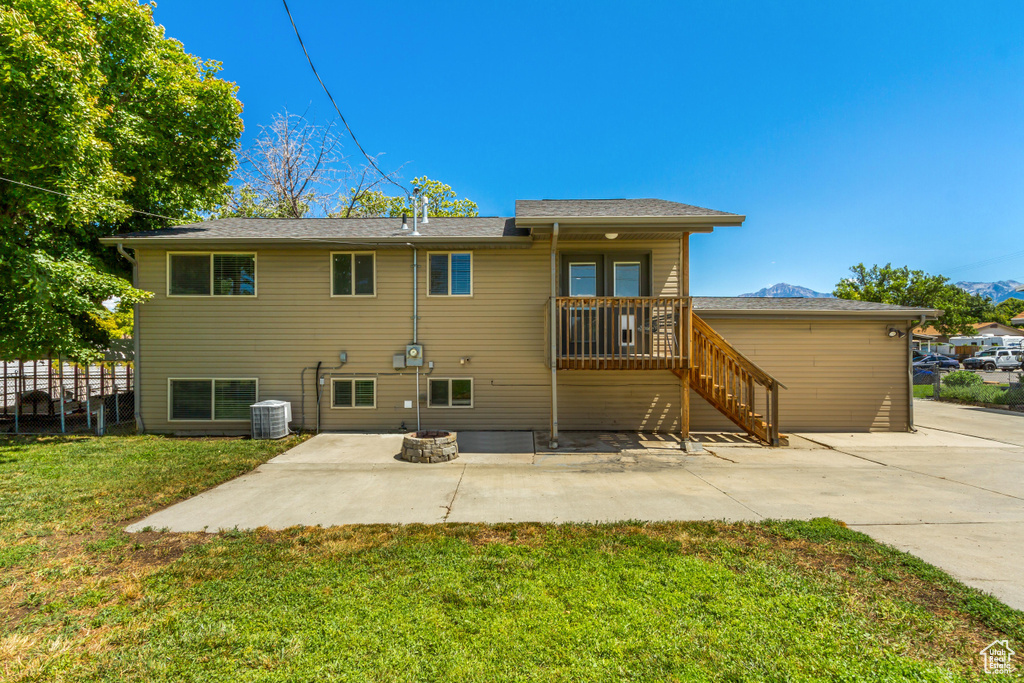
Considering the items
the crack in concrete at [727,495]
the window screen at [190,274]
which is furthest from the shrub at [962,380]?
the window screen at [190,274]

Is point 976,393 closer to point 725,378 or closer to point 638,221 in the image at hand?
point 725,378

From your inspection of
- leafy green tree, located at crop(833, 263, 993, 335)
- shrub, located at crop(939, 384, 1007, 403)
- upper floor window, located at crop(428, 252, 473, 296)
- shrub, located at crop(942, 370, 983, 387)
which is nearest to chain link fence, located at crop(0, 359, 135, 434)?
upper floor window, located at crop(428, 252, 473, 296)

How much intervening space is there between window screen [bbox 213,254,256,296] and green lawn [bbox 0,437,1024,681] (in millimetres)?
5846

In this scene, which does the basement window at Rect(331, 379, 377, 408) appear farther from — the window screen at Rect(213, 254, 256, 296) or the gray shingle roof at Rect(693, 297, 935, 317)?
the gray shingle roof at Rect(693, 297, 935, 317)

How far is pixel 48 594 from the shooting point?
3141 mm

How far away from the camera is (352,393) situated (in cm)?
945

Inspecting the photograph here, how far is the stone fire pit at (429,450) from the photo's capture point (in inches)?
279

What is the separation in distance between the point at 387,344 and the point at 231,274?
3.81 metres

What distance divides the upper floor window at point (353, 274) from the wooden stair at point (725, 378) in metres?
6.85

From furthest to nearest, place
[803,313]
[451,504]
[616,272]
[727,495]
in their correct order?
[803,313]
[616,272]
[727,495]
[451,504]

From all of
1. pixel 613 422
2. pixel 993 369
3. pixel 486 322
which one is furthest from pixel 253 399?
pixel 993 369

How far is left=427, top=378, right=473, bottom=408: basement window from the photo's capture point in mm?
9398

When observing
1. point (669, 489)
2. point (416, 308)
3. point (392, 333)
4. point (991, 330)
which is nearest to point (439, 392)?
point (392, 333)

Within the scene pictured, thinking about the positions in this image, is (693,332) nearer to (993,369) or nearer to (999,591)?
(999,591)
